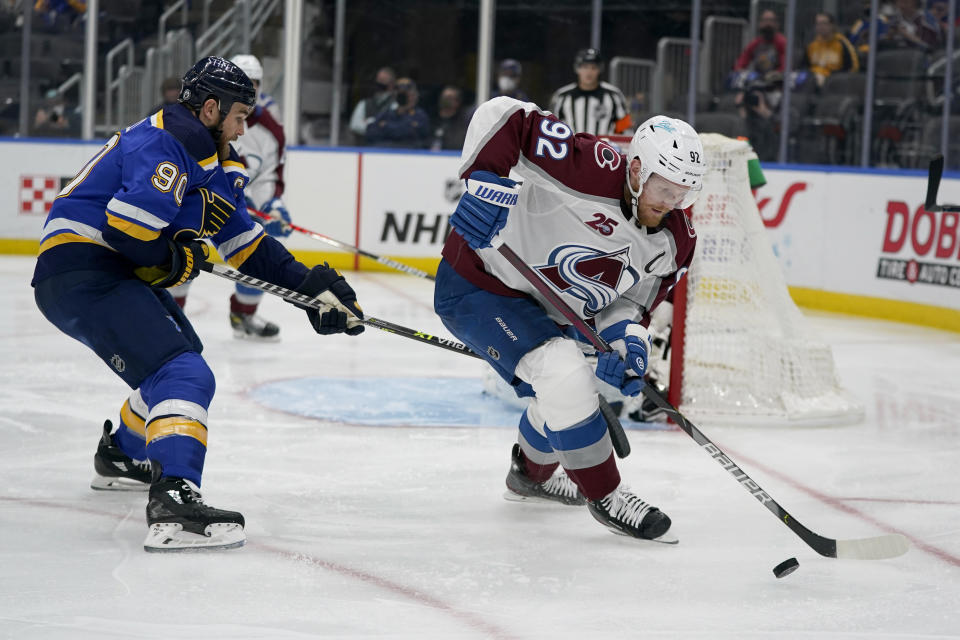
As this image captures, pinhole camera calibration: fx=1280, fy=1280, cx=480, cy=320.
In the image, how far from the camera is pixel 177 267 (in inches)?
103

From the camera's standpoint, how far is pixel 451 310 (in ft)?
9.45

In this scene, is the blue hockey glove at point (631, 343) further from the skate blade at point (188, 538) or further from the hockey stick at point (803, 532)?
the skate blade at point (188, 538)

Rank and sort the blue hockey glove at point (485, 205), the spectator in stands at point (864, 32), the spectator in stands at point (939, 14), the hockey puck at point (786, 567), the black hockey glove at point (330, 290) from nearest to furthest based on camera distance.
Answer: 1. the hockey puck at point (786, 567)
2. the blue hockey glove at point (485, 205)
3. the black hockey glove at point (330, 290)
4. the spectator in stands at point (939, 14)
5. the spectator in stands at point (864, 32)

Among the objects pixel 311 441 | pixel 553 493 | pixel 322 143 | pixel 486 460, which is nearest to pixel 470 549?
pixel 553 493

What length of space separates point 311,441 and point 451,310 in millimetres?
931

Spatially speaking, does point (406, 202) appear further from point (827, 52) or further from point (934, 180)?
point (934, 180)

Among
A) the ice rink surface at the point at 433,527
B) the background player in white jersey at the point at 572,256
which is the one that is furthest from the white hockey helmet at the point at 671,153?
the ice rink surface at the point at 433,527

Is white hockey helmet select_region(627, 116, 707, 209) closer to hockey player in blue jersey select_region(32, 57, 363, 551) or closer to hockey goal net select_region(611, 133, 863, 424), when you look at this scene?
hockey player in blue jersey select_region(32, 57, 363, 551)

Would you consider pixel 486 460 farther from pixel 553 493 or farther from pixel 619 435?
pixel 619 435

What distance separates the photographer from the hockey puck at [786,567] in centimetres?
247

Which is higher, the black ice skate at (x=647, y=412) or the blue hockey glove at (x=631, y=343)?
the blue hockey glove at (x=631, y=343)

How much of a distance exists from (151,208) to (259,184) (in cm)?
315

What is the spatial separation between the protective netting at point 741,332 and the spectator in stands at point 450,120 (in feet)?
15.4

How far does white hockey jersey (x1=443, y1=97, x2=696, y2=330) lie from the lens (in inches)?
105
